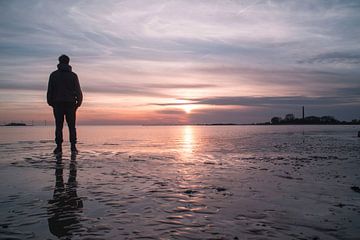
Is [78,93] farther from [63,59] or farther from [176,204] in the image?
[176,204]

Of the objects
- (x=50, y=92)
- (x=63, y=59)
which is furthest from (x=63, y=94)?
(x=63, y=59)

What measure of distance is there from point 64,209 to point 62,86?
822 centimetres

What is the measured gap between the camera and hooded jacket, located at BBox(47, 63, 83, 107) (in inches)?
464

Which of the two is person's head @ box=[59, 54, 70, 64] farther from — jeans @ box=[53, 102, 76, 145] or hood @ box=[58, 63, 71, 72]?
jeans @ box=[53, 102, 76, 145]

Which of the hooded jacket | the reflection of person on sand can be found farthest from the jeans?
the reflection of person on sand

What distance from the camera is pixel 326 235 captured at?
357 centimetres

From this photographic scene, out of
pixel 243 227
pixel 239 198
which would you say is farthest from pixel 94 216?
pixel 239 198

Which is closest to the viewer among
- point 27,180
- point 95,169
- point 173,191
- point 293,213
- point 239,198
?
point 293,213

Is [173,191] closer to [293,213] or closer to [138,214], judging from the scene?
[138,214]

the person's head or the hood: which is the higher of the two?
the person's head

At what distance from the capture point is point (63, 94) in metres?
11.8

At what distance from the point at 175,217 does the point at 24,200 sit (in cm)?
243

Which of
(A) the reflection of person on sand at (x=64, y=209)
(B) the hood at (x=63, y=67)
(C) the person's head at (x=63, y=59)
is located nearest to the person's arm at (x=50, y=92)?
(B) the hood at (x=63, y=67)

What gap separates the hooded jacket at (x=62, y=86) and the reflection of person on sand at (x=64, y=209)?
5.76m
